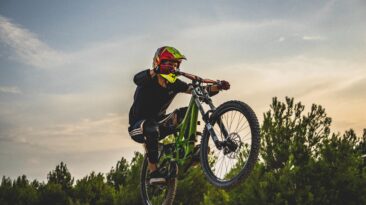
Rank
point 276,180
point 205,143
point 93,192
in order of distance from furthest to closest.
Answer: point 93,192
point 276,180
point 205,143

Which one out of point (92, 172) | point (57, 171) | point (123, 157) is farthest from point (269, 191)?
point (57, 171)

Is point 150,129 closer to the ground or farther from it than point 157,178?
farther from it

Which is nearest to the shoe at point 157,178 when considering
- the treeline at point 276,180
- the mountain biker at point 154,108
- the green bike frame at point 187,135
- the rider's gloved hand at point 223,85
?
the mountain biker at point 154,108

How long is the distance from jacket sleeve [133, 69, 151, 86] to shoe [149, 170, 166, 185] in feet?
4.70

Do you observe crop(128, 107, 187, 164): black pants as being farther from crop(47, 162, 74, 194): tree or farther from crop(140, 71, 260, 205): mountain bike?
crop(47, 162, 74, 194): tree

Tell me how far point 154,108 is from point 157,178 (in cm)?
104

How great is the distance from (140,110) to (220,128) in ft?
4.50

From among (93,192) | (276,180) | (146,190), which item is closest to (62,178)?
(93,192)

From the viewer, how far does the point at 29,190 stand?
36.4 m

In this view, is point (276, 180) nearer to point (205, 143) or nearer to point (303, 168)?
point (303, 168)

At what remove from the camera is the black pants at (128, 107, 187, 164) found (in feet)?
20.7

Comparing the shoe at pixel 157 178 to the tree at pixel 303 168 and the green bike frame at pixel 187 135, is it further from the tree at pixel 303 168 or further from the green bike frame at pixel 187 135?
the tree at pixel 303 168

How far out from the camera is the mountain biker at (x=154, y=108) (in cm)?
614

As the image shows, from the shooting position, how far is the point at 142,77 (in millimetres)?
6059
